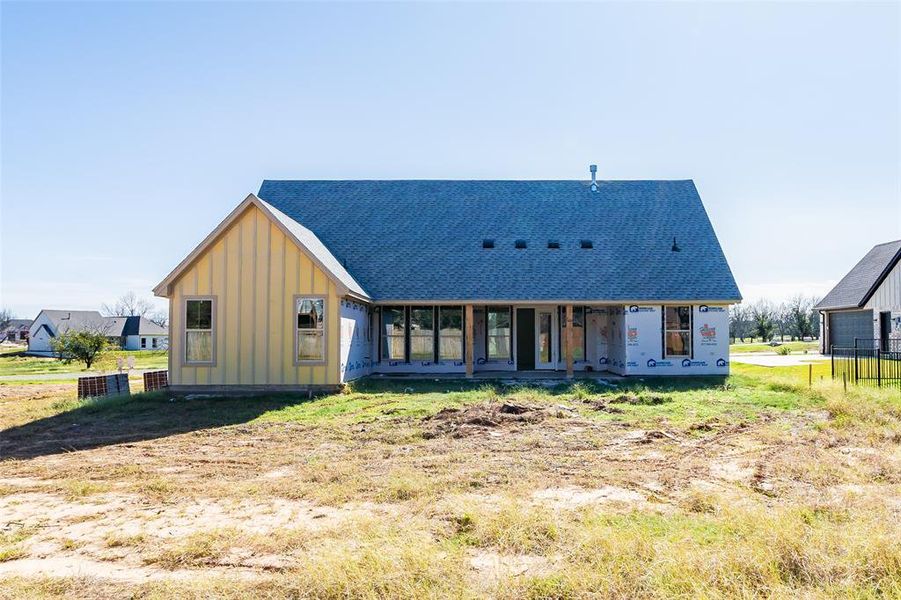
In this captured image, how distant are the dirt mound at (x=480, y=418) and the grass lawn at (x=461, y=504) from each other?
0.07 m

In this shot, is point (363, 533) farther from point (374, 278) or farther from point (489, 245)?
point (489, 245)

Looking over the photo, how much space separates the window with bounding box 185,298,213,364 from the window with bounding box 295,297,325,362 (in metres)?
2.34

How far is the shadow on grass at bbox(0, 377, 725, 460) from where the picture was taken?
1015 centimetres

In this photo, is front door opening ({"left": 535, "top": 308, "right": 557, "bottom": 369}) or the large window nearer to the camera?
front door opening ({"left": 535, "top": 308, "right": 557, "bottom": 369})

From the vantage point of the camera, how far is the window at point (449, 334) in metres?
19.8

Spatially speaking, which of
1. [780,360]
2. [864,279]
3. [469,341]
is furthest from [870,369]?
[864,279]

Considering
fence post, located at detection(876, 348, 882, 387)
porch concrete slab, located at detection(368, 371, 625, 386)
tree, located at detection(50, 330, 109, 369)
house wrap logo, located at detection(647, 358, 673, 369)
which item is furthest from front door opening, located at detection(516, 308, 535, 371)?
tree, located at detection(50, 330, 109, 369)

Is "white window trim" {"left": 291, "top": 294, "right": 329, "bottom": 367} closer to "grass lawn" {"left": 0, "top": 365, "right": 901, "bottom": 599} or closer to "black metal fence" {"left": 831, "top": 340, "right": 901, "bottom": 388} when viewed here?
"grass lawn" {"left": 0, "top": 365, "right": 901, "bottom": 599}

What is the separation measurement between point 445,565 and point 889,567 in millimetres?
3152

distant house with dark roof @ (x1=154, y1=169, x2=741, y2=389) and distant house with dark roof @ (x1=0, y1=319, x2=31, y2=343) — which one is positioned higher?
distant house with dark roof @ (x1=154, y1=169, x2=741, y2=389)

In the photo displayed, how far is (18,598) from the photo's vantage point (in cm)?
409

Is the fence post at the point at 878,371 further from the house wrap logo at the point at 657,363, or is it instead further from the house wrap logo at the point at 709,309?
the house wrap logo at the point at 657,363

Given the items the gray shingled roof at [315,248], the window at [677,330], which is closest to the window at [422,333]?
the gray shingled roof at [315,248]

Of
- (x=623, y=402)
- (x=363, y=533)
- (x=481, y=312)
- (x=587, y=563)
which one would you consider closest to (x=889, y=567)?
(x=587, y=563)
